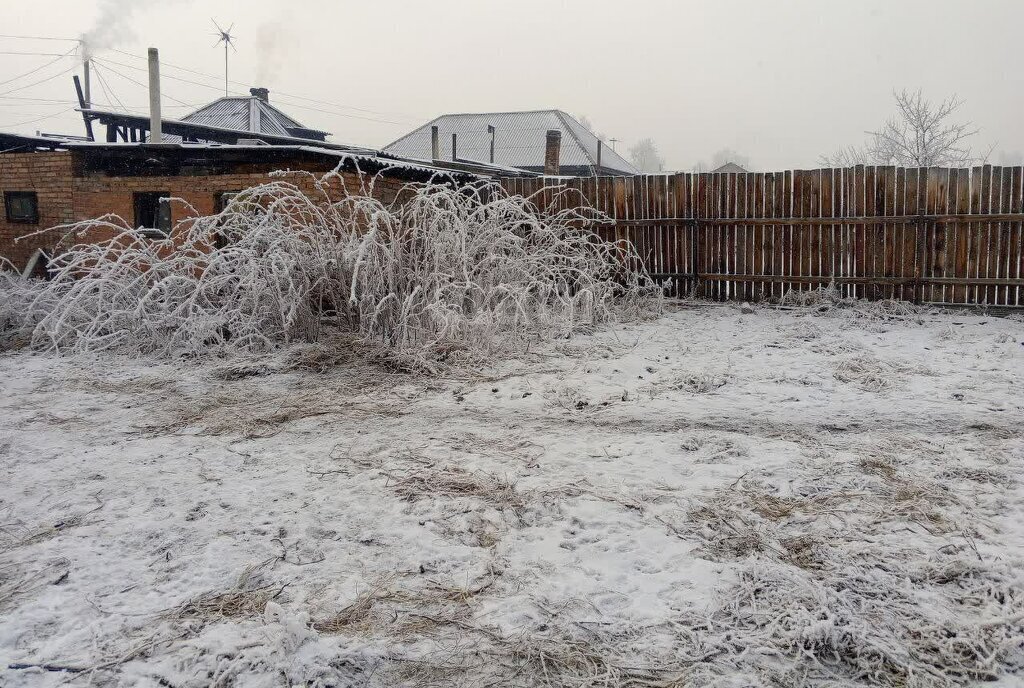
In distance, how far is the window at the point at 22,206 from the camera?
1218 cm

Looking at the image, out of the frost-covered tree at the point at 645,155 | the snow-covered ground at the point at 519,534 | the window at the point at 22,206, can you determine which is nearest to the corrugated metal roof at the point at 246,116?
the window at the point at 22,206

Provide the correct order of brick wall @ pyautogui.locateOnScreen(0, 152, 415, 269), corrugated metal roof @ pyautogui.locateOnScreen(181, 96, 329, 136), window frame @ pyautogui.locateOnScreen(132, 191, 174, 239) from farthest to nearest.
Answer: corrugated metal roof @ pyautogui.locateOnScreen(181, 96, 329, 136), window frame @ pyautogui.locateOnScreen(132, 191, 174, 239), brick wall @ pyautogui.locateOnScreen(0, 152, 415, 269)

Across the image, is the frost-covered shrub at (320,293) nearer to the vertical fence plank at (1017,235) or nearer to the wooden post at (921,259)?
the wooden post at (921,259)

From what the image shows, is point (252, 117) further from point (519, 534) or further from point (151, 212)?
point (519, 534)

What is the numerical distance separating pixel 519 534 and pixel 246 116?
3224 centimetres

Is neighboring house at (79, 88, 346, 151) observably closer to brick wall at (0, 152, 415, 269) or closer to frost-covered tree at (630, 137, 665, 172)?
brick wall at (0, 152, 415, 269)

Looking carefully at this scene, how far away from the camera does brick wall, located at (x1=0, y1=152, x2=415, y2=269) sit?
1048 cm

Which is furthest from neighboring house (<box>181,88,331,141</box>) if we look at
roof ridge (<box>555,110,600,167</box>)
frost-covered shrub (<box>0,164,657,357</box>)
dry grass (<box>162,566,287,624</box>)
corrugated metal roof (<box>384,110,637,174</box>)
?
dry grass (<box>162,566,287,624</box>)

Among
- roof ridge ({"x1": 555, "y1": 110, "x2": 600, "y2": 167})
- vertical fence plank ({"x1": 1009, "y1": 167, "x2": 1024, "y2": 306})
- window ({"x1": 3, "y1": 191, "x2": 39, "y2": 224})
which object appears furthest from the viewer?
roof ridge ({"x1": 555, "y1": 110, "x2": 600, "y2": 167})

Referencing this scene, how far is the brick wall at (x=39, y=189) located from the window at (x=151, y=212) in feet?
4.31

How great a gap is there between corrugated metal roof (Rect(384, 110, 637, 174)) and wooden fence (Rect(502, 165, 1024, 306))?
27.1 m

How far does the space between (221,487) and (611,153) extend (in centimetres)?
4077

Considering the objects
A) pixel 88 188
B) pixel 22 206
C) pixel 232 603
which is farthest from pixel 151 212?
pixel 232 603

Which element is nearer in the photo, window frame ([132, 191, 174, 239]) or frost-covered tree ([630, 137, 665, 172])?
window frame ([132, 191, 174, 239])
